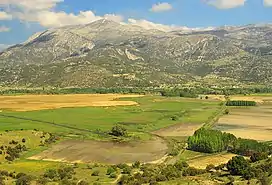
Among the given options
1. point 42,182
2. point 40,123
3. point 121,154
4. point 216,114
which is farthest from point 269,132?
point 42,182

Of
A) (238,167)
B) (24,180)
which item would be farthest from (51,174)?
(238,167)

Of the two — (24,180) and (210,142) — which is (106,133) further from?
(24,180)

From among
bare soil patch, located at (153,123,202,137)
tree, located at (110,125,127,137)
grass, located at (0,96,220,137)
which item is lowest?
bare soil patch, located at (153,123,202,137)

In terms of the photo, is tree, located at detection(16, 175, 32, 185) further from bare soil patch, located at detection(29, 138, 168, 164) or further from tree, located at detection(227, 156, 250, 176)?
tree, located at detection(227, 156, 250, 176)

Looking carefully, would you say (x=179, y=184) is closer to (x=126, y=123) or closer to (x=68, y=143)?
(x=68, y=143)

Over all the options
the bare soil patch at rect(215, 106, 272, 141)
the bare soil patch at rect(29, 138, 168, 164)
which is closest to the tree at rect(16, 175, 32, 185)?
the bare soil patch at rect(29, 138, 168, 164)

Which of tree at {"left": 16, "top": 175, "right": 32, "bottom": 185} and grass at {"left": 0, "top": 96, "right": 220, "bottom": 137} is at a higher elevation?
grass at {"left": 0, "top": 96, "right": 220, "bottom": 137}
